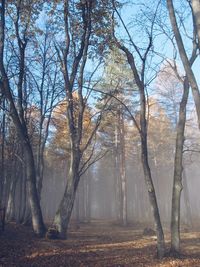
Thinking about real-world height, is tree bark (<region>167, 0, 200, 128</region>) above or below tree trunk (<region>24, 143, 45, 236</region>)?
above

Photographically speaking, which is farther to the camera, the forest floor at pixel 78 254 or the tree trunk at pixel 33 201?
the tree trunk at pixel 33 201

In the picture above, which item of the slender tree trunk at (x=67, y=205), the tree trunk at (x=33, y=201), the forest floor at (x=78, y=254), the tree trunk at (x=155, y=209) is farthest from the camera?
the tree trunk at (x=33, y=201)

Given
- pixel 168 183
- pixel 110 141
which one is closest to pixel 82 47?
pixel 110 141

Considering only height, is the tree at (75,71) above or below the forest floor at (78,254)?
above

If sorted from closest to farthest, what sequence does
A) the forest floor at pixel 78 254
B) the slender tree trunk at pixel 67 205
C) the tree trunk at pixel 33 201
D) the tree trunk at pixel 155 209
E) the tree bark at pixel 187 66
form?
the forest floor at pixel 78 254 → the tree bark at pixel 187 66 → the tree trunk at pixel 155 209 → the slender tree trunk at pixel 67 205 → the tree trunk at pixel 33 201

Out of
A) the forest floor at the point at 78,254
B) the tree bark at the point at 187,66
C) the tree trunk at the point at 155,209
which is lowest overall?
the forest floor at the point at 78,254

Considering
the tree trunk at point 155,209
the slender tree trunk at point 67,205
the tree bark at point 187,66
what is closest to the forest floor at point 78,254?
the tree trunk at point 155,209

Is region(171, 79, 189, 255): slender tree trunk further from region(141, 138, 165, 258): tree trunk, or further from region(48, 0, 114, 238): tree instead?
region(48, 0, 114, 238): tree

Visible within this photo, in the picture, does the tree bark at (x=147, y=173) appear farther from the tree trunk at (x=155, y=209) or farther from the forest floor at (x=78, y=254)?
the forest floor at (x=78, y=254)

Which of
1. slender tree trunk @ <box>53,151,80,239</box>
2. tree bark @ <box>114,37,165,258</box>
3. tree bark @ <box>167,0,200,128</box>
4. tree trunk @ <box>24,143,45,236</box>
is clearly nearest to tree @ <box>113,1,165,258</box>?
tree bark @ <box>114,37,165,258</box>

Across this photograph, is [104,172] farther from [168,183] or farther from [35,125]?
[35,125]

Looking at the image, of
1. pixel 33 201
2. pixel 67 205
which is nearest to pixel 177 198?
pixel 67 205

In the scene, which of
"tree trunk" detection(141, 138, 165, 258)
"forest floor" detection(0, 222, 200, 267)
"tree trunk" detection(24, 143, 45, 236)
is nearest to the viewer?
"forest floor" detection(0, 222, 200, 267)

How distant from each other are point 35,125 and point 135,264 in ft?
57.1
